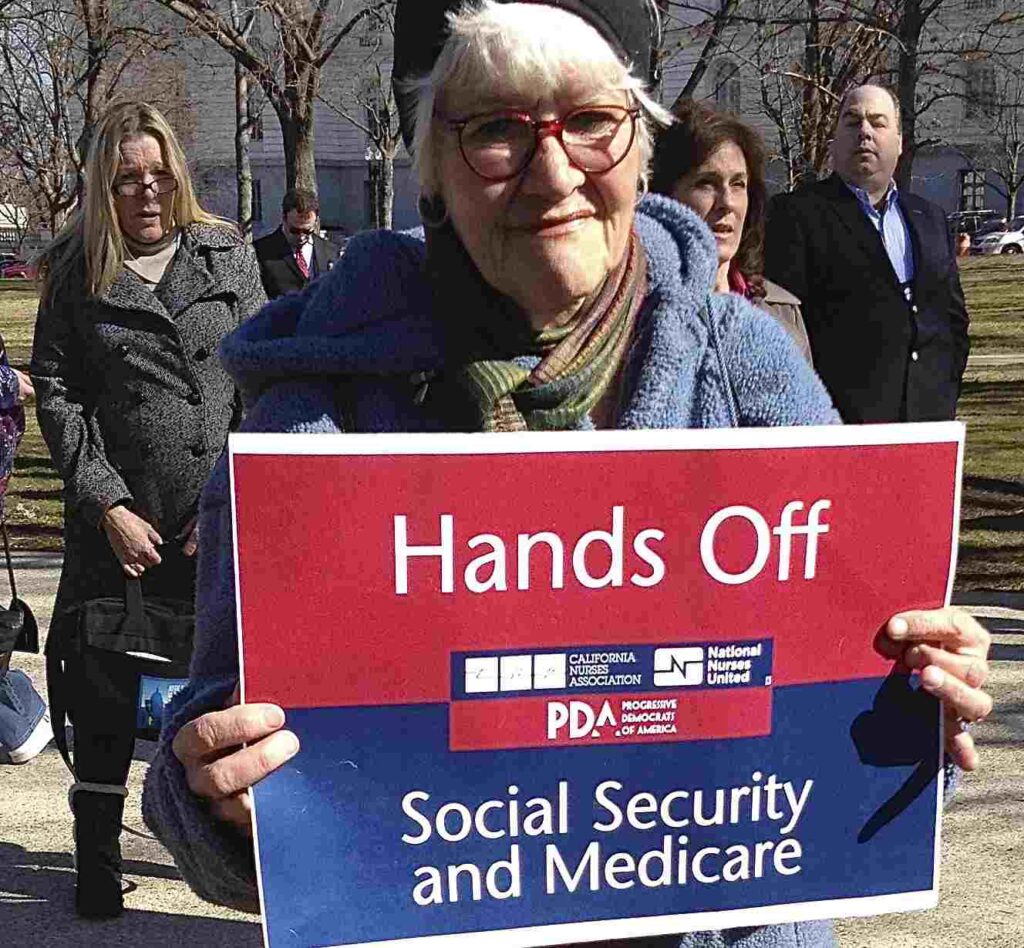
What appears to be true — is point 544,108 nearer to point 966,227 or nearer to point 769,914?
point 769,914

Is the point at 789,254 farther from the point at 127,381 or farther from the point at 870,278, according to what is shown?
the point at 127,381

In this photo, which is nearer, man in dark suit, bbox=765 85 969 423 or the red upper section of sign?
the red upper section of sign

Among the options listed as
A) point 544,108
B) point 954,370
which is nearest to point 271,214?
point 954,370

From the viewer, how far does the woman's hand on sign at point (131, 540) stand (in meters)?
3.90

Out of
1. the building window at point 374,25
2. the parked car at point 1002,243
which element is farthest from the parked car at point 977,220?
the building window at point 374,25

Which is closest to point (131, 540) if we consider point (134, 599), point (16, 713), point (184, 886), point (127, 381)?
point (134, 599)

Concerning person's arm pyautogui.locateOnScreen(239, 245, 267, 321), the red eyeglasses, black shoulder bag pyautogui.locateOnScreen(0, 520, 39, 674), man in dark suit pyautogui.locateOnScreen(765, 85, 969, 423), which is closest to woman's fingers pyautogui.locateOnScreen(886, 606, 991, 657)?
the red eyeglasses

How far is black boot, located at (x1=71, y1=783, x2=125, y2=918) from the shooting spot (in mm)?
4098

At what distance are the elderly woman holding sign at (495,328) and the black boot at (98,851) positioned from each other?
8.30 feet

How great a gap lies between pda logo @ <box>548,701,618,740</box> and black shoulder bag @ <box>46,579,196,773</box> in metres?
2.46

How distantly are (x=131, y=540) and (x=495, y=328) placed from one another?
8.14 feet

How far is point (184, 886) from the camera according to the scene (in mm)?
4336

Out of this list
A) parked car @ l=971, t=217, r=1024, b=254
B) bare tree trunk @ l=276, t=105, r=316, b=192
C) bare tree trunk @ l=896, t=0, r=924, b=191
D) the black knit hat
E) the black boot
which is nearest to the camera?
the black knit hat

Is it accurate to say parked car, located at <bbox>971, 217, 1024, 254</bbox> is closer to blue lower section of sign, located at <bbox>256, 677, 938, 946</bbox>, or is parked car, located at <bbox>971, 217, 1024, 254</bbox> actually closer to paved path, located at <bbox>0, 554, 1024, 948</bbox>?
paved path, located at <bbox>0, 554, 1024, 948</bbox>
